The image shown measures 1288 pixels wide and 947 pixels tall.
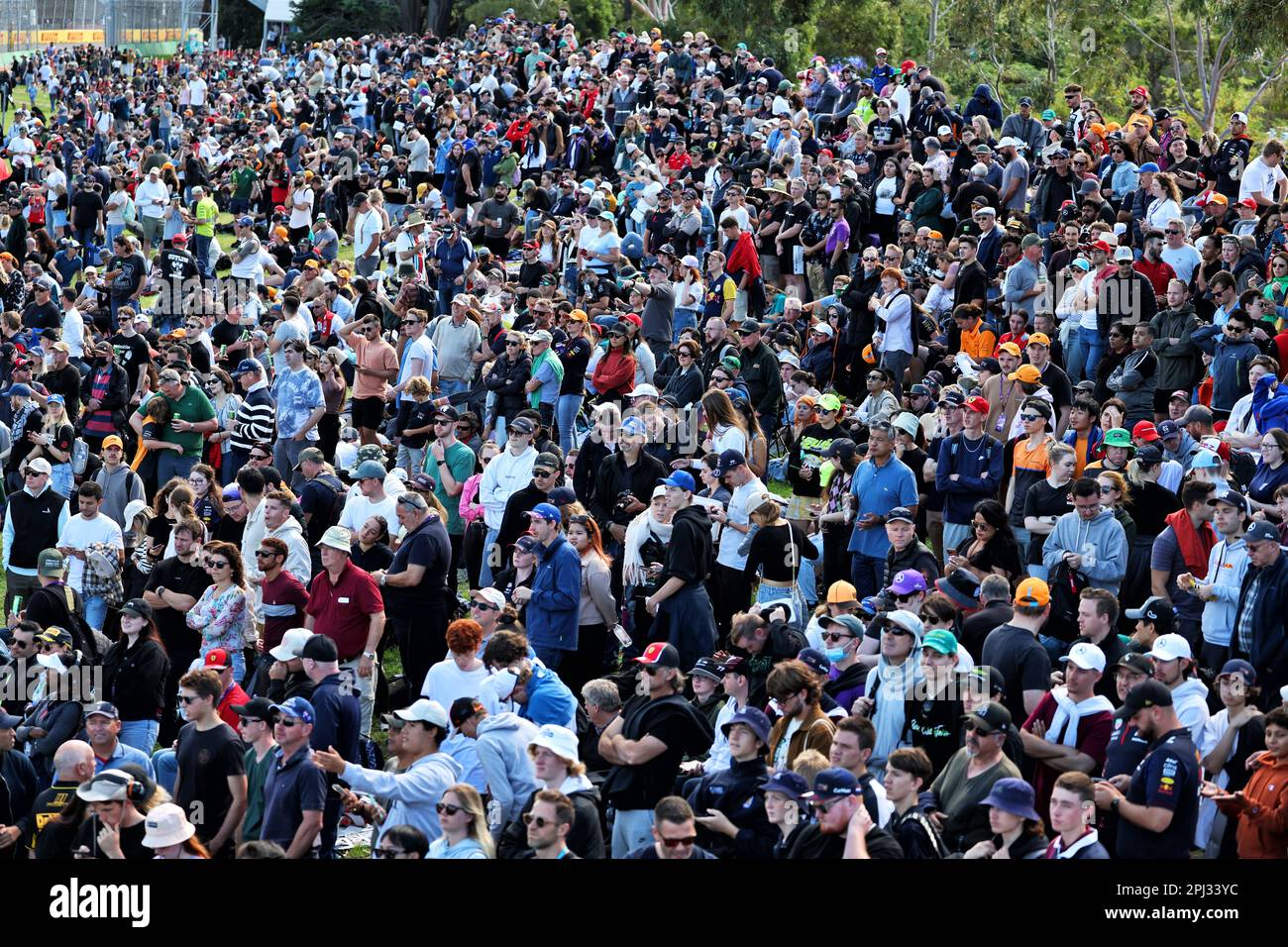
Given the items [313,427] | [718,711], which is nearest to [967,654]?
[718,711]

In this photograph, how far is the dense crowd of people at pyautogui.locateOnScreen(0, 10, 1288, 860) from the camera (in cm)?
814

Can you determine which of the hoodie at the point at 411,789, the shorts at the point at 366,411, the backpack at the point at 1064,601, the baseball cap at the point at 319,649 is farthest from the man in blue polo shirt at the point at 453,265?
the hoodie at the point at 411,789

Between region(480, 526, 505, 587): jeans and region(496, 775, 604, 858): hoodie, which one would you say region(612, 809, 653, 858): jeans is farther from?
region(480, 526, 505, 587): jeans

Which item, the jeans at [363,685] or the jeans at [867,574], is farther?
the jeans at [867,574]

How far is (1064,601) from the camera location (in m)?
10.4

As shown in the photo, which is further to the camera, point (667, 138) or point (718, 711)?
point (667, 138)

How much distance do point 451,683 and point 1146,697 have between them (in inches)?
142

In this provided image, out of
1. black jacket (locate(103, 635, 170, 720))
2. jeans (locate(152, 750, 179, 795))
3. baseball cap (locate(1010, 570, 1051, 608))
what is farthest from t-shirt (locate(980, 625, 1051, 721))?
black jacket (locate(103, 635, 170, 720))

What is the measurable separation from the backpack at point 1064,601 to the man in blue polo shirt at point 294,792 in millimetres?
4286

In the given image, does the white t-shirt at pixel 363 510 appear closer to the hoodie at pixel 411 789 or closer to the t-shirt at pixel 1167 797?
the hoodie at pixel 411 789

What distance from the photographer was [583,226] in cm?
2109

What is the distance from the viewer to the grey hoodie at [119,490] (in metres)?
13.3

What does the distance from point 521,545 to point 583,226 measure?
10950 mm
